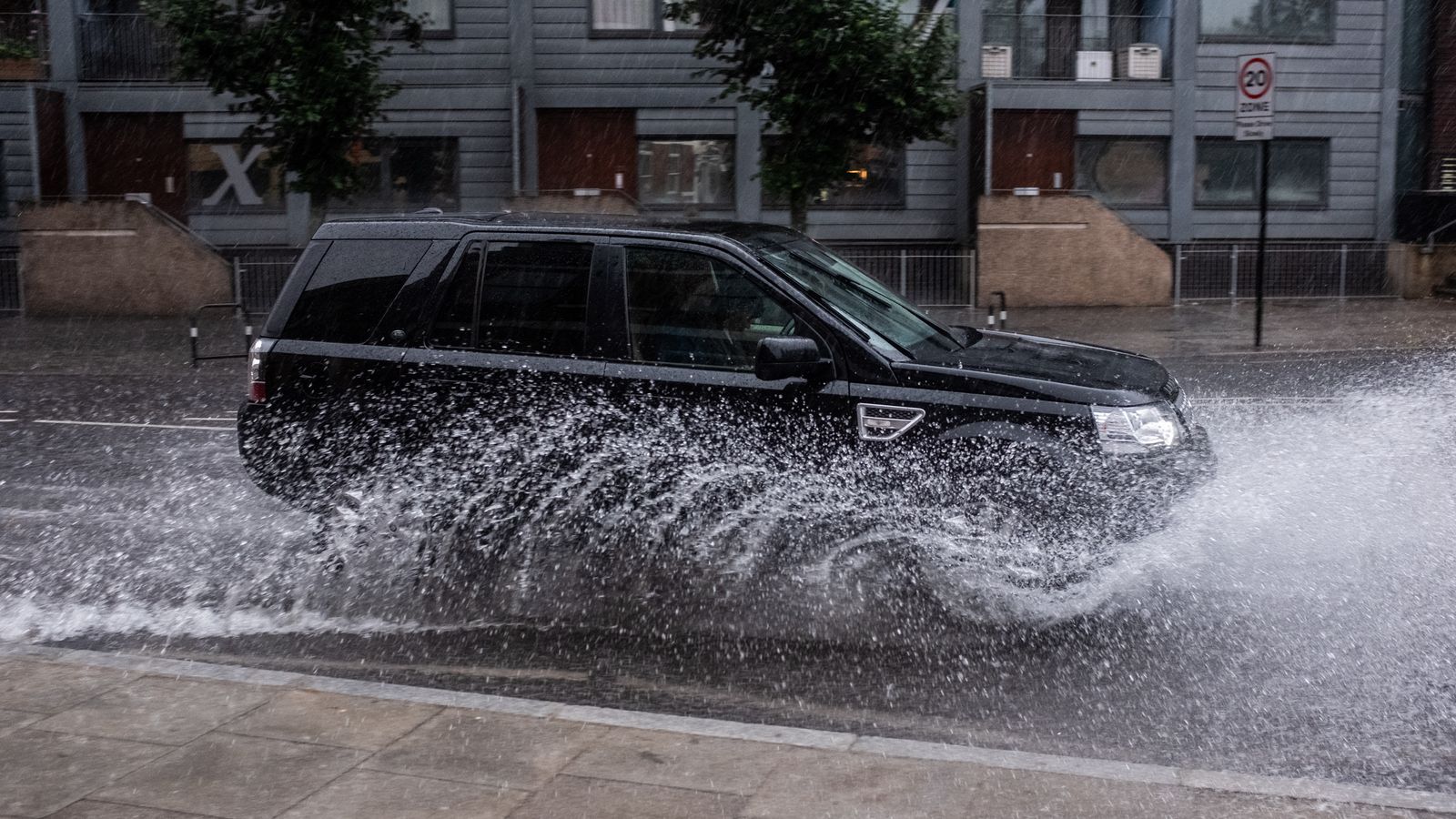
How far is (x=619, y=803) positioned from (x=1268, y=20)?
89.4 feet

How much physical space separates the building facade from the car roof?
1874cm

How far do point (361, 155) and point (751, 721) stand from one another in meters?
23.5

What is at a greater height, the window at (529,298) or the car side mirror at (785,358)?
the window at (529,298)

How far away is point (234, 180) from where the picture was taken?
26.9 m

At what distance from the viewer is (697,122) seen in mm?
26500

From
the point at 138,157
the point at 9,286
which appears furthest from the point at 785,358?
the point at 138,157

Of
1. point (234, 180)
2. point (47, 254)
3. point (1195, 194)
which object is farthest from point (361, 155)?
point (1195, 194)

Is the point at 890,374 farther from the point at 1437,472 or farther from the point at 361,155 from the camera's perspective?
the point at 361,155

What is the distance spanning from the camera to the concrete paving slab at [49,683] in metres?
Answer: 5.18

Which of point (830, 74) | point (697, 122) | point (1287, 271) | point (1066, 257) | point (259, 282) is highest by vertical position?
point (830, 74)

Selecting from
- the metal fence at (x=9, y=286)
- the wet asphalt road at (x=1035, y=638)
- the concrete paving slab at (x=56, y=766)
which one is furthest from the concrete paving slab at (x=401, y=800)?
the metal fence at (x=9, y=286)

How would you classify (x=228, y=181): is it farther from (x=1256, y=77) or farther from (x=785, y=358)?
(x=785, y=358)

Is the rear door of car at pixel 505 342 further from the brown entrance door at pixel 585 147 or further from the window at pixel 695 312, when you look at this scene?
the brown entrance door at pixel 585 147

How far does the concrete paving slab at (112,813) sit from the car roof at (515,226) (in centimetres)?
350
